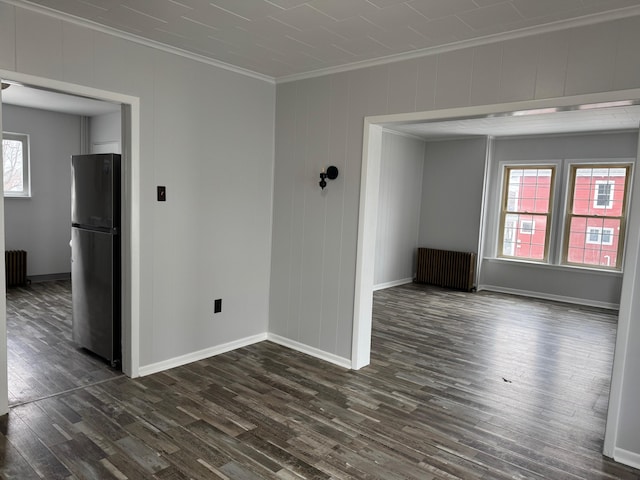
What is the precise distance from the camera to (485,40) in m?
2.97

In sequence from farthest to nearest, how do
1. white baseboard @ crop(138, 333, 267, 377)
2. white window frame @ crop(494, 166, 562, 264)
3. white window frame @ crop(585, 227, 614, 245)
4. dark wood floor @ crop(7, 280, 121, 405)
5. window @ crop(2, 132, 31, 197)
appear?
white window frame @ crop(494, 166, 562, 264) < white window frame @ crop(585, 227, 614, 245) < window @ crop(2, 132, 31, 197) < white baseboard @ crop(138, 333, 267, 377) < dark wood floor @ crop(7, 280, 121, 405)

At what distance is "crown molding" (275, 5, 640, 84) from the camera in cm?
249

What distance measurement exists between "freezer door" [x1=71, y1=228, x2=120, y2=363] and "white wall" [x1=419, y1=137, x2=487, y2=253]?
5.78 m

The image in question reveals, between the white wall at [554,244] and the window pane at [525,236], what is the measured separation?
18cm

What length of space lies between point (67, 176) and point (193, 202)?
4413 millimetres

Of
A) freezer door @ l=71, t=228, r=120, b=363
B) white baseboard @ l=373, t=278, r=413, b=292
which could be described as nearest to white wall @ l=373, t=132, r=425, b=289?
white baseboard @ l=373, t=278, r=413, b=292

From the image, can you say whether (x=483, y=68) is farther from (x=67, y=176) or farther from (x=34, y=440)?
(x=67, y=176)

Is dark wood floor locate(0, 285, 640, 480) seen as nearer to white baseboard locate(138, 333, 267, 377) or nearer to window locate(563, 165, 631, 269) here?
white baseboard locate(138, 333, 267, 377)

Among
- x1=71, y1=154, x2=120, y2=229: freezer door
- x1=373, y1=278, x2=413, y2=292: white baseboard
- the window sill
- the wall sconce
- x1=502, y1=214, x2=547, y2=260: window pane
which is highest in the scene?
the wall sconce

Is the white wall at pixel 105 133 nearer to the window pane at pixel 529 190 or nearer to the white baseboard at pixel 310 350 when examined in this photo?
the white baseboard at pixel 310 350

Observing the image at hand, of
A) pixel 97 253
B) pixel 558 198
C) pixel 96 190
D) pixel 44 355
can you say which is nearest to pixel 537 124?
pixel 558 198

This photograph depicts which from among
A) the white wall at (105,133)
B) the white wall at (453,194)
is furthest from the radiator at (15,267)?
the white wall at (453,194)

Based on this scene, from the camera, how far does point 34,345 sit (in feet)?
13.3

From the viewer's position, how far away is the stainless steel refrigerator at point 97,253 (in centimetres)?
351
